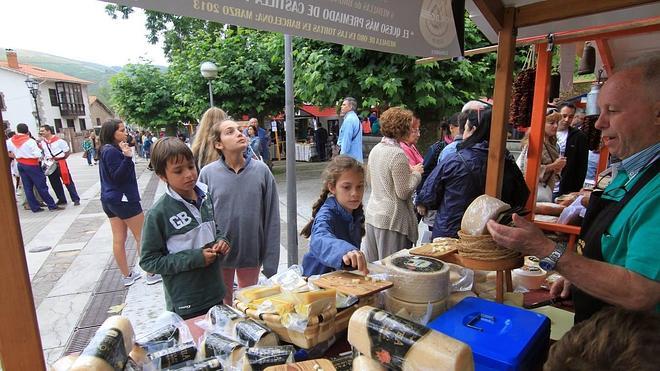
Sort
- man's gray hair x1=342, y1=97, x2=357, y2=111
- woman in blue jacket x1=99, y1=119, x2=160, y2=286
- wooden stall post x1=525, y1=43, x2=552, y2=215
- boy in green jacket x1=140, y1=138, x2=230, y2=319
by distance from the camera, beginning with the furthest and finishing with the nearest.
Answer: man's gray hair x1=342, y1=97, x2=357, y2=111 → woman in blue jacket x1=99, y1=119, x2=160, y2=286 → wooden stall post x1=525, y1=43, x2=552, y2=215 → boy in green jacket x1=140, y1=138, x2=230, y2=319

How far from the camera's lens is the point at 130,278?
4.89 meters

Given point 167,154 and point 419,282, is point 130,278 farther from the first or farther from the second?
point 419,282

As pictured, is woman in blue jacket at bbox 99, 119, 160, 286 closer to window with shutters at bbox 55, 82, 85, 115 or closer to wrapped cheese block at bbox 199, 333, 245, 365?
wrapped cheese block at bbox 199, 333, 245, 365

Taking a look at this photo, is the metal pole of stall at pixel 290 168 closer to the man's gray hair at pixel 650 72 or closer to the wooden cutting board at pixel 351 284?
the wooden cutting board at pixel 351 284

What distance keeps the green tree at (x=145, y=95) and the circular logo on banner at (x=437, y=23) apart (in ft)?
68.3

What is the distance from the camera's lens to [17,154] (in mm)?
8570

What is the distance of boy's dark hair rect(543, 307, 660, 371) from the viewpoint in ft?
2.56

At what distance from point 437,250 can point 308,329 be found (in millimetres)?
921

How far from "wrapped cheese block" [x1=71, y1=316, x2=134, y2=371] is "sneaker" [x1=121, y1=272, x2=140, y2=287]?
13.4ft

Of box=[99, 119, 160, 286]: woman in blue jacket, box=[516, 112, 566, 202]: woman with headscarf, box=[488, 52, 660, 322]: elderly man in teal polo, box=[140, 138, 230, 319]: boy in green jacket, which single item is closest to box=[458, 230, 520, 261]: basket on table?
box=[488, 52, 660, 322]: elderly man in teal polo

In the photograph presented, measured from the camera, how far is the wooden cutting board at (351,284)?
151 cm

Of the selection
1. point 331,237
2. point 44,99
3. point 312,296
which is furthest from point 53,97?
point 312,296

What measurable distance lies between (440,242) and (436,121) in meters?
6.52

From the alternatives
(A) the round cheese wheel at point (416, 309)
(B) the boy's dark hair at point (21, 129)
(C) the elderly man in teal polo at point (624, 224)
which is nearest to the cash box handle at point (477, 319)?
(A) the round cheese wheel at point (416, 309)
